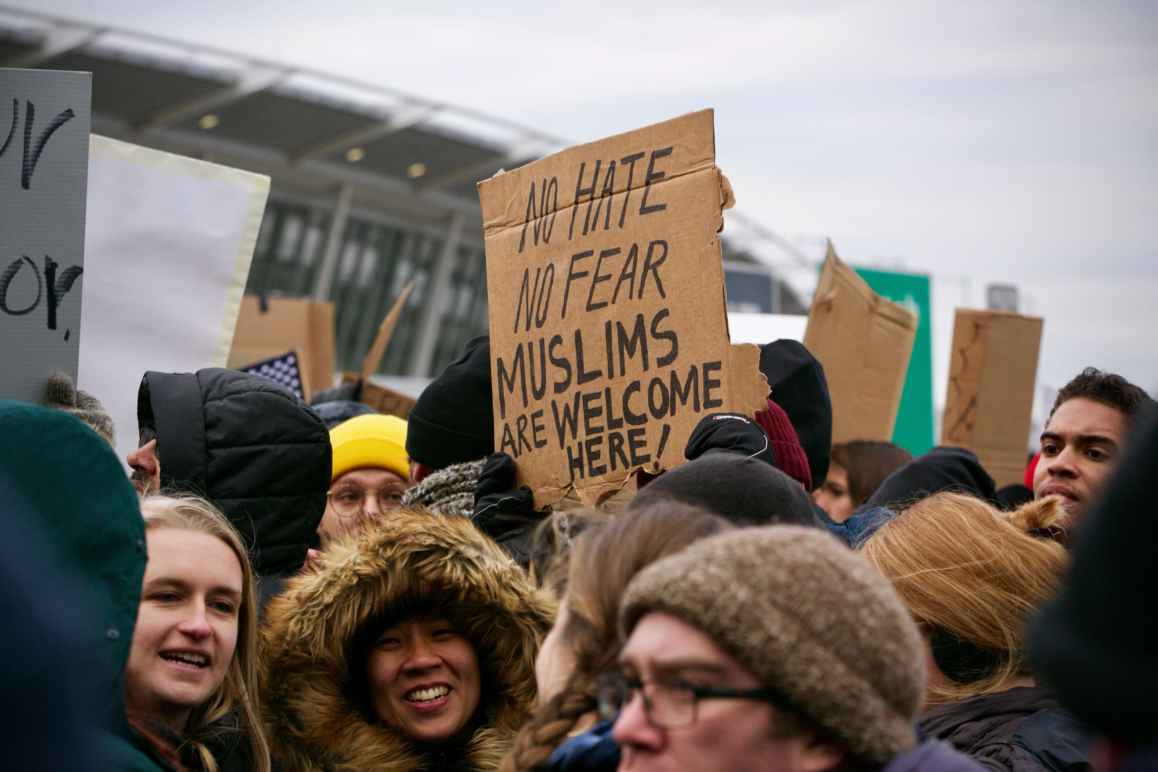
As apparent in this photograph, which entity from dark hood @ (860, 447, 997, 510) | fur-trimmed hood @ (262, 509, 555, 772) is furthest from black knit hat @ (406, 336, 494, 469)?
dark hood @ (860, 447, 997, 510)

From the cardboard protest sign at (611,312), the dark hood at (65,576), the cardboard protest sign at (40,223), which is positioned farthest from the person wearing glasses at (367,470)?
the dark hood at (65,576)

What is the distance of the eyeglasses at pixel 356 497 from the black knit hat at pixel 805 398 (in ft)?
4.49

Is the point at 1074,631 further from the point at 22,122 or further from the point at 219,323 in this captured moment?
the point at 219,323

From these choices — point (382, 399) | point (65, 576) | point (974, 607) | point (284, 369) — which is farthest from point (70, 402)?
point (382, 399)

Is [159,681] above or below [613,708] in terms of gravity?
below

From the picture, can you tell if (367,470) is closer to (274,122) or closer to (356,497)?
(356,497)

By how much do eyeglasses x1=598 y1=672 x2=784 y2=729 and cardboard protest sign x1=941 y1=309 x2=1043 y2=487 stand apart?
4110mm

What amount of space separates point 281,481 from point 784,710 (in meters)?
2.10

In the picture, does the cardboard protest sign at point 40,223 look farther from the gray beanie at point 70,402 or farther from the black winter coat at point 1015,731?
the black winter coat at point 1015,731

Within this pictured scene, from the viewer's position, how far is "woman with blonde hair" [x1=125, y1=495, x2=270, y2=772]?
2646 millimetres

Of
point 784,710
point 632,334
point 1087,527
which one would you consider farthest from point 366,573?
point 1087,527

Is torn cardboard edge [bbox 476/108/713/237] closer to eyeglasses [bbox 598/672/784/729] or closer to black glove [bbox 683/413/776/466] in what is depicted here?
black glove [bbox 683/413/776/466]

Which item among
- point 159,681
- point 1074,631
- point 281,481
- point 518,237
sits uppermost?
point 518,237

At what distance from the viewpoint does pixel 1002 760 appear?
2.44 meters
